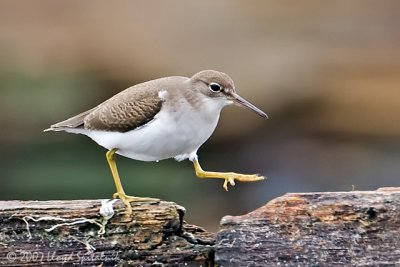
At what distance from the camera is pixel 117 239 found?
6.25 metres

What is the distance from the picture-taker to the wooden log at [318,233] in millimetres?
5996

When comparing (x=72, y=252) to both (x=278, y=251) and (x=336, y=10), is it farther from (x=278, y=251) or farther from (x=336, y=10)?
(x=336, y=10)

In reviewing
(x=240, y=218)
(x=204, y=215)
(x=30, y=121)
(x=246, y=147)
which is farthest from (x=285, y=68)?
(x=240, y=218)

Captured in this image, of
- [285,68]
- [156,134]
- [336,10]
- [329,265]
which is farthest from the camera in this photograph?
[336,10]

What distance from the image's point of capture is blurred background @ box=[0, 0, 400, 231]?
1623 cm

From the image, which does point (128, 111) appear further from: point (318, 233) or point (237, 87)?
point (237, 87)

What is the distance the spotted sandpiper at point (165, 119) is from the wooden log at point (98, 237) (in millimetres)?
641

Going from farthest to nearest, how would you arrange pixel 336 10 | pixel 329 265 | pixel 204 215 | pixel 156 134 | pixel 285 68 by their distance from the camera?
pixel 336 10 < pixel 285 68 < pixel 204 215 < pixel 156 134 < pixel 329 265

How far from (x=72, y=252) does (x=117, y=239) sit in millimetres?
277

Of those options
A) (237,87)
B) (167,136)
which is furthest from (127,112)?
(237,87)

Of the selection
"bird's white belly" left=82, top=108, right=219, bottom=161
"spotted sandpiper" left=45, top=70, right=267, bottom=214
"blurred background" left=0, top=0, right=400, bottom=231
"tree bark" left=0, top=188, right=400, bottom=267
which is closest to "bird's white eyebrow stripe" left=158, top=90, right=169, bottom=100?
"spotted sandpiper" left=45, top=70, right=267, bottom=214

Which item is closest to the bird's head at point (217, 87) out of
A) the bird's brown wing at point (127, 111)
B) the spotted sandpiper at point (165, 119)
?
the spotted sandpiper at point (165, 119)

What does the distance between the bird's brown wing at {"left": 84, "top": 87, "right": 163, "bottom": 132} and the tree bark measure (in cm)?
101

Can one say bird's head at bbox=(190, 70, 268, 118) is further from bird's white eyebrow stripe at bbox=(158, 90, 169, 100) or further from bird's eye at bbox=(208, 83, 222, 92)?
bird's white eyebrow stripe at bbox=(158, 90, 169, 100)
